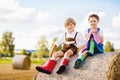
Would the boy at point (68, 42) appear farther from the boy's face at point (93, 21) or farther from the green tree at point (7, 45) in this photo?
the green tree at point (7, 45)

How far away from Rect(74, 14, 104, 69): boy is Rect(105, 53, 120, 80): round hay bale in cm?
57

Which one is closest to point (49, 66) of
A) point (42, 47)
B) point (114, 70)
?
point (114, 70)

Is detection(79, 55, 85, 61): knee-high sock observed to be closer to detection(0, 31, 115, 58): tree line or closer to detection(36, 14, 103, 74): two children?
detection(36, 14, 103, 74): two children

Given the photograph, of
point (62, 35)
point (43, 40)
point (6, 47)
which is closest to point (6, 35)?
point (6, 47)

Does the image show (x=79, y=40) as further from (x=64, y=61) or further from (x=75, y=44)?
(x=64, y=61)

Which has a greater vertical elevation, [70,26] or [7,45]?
[70,26]

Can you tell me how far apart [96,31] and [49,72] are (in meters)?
1.02

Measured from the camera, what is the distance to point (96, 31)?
5617 mm

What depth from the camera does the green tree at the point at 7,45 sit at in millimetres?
49969

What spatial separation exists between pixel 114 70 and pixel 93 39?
3.02ft

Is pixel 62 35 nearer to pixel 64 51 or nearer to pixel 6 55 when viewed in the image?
pixel 64 51

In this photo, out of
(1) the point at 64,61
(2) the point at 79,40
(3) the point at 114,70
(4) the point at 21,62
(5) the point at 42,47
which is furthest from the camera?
(5) the point at 42,47

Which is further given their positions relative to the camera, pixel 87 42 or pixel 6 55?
pixel 6 55

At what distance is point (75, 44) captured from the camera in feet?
19.0
